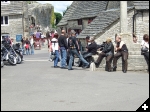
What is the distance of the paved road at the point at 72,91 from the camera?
290 inches

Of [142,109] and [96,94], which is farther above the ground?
[142,109]

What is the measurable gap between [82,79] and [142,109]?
24.5 feet

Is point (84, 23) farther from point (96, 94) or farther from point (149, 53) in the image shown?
point (96, 94)

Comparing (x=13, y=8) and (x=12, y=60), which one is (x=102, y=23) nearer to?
(x=12, y=60)

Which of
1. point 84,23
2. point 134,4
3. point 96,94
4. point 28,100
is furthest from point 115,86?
point 84,23

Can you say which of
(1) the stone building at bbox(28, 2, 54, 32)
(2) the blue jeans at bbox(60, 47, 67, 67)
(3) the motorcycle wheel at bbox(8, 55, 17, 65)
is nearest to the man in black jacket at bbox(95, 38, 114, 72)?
(2) the blue jeans at bbox(60, 47, 67, 67)

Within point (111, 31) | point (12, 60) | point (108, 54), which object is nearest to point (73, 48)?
point (108, 54)

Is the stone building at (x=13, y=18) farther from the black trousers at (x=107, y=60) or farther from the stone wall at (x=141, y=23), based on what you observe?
the black trousers at (x=107, y=60)

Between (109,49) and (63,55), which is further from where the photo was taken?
(63,55)

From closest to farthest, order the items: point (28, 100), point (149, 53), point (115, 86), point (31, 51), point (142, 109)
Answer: point (142, 109) → point (28, 100) → point (115, 86) → point (149, 53) → point (31, 51)

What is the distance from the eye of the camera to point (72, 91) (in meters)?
9.11

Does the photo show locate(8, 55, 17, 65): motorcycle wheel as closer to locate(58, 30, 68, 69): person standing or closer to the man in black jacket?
locate(58, 30, 68, 69): person standing

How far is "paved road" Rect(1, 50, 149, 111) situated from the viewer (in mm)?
7371

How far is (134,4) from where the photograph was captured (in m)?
23.3
